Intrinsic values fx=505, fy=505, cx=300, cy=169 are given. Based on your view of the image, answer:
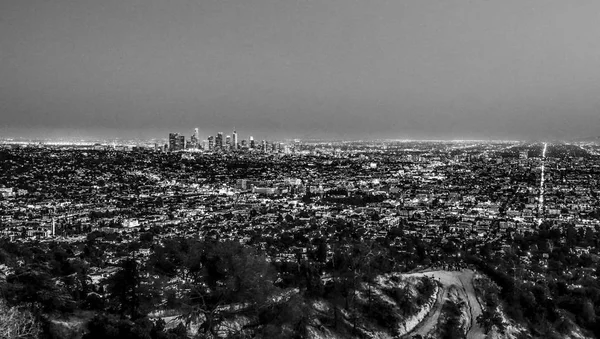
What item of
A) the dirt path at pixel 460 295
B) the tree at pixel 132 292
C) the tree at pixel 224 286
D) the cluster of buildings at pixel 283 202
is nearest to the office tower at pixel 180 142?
the cluster of buildings at pixel 283 202

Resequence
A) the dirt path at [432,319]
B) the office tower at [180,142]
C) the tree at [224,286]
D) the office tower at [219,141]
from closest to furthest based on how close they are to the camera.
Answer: the tree at [224,286]
the dirt path at [432,319]
the office tower at [180,142]
the office tower at [219,141]

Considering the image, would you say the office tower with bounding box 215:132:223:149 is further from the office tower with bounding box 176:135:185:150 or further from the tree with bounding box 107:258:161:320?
the tree with bounding box 107:258:161:320

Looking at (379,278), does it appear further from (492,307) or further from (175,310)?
(175,310)

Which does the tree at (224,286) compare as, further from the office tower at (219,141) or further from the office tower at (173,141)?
the office tower at (219,141)

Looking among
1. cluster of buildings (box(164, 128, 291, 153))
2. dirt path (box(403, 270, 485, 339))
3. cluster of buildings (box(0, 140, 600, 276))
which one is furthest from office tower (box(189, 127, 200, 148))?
dirt path (box(403, 270, 485, 339))

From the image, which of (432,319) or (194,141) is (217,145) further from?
(432,319)

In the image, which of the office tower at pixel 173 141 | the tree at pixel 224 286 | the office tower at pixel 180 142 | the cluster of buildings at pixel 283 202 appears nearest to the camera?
the tree at pixel 224 286

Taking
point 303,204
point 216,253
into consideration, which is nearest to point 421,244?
point 216,253

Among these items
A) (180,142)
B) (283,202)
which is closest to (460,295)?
(283,202)
